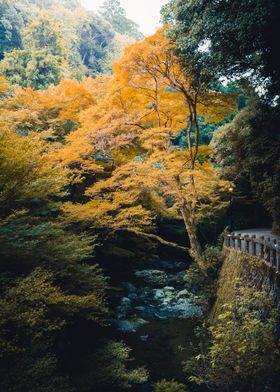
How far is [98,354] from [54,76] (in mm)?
28495

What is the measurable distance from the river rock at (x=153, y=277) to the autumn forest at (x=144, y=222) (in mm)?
146

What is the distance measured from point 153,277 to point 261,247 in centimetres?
1355

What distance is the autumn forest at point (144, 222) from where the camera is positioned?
6.57m

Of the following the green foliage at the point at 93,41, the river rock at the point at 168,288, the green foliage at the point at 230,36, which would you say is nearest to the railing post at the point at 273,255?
the green foliage at the point at 230,36

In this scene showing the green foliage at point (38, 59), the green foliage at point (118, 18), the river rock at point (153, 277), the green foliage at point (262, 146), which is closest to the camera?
the green foliage at point (262, 146)

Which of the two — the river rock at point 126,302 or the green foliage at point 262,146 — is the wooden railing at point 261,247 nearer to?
the green foliage at point 262,146

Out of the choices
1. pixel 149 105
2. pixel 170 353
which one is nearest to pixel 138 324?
pixel 170 353

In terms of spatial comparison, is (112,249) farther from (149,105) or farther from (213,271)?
(149,105)

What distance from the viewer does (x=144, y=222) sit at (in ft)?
42.9

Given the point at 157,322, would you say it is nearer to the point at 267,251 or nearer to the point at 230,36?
the point at 267,251

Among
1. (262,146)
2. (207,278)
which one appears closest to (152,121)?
(262,146)

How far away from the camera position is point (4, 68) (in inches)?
1121

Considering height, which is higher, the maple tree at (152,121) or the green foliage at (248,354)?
the maple tree at (152,121)

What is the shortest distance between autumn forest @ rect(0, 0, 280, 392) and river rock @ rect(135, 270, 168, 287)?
0.15 m
